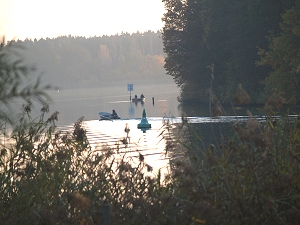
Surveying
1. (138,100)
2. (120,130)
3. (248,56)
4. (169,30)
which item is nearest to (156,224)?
(120,130)

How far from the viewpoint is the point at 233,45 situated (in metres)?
57.6

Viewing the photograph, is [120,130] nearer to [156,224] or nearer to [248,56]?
[248,56]

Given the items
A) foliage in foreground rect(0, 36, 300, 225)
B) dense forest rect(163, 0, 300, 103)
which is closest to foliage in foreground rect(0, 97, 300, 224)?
foliage in foreground rect(0, 36, 300, 225)

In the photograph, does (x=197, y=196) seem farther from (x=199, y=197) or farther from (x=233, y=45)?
(x=233, y=45)

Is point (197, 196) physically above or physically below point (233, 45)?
below

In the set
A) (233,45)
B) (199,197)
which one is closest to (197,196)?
(199,197)

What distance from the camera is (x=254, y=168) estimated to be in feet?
22.9

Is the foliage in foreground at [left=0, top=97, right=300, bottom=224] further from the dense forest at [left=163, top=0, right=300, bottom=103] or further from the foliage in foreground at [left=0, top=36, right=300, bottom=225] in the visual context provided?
the dense forest at [left=163, top=0, right=300, bottom=103]

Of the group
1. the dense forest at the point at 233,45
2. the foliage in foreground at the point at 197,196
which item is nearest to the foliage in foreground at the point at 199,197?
the foliage in foreground at the point at 197,196

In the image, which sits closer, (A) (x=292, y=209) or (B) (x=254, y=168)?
(A) (x=292, y=209)

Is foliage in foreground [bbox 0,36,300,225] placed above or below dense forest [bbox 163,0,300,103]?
below

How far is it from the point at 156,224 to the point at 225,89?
2127 inches

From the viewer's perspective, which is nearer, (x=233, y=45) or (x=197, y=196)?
(x=197, y=196)

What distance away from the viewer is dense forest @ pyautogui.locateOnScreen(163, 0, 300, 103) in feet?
148
